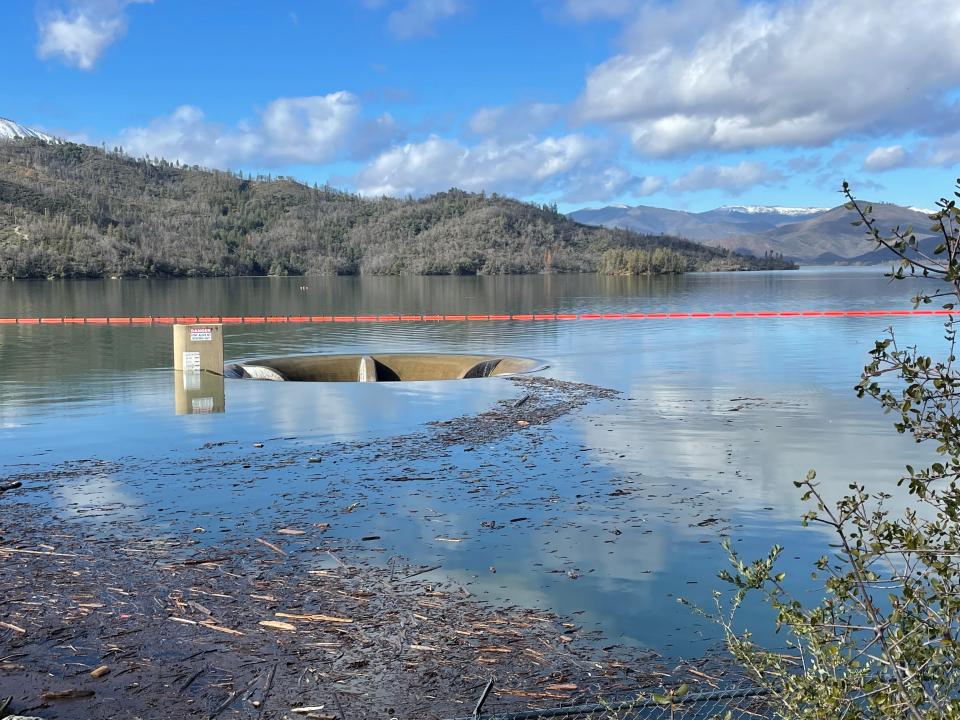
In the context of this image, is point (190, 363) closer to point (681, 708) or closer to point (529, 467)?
point (529, 467)

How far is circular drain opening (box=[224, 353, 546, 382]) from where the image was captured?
97.2ft

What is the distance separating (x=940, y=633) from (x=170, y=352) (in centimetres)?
3427

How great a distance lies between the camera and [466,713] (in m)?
6.80

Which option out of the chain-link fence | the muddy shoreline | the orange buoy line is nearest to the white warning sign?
the muddy shoreline

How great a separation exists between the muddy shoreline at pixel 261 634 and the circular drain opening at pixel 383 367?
712 inches

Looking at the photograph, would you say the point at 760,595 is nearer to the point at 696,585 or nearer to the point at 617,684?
the point at 696,585

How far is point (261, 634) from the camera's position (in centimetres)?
819

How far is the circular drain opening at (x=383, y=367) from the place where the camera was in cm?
2964

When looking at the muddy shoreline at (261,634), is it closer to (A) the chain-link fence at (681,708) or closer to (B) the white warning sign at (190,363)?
(A) the chain-link fence at (681,708)

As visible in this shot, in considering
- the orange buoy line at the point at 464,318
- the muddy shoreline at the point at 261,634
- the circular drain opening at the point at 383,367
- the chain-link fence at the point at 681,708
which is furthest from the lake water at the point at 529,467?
the orange buoy line at the point at 464,318

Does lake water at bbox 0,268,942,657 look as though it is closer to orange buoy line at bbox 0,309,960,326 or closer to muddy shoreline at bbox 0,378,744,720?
muddy shoreline at bbox 0,378,744,720

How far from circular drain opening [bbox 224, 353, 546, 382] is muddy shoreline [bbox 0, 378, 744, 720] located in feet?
59.3

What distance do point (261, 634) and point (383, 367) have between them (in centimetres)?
2369

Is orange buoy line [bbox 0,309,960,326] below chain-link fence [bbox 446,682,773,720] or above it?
above
